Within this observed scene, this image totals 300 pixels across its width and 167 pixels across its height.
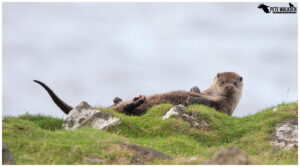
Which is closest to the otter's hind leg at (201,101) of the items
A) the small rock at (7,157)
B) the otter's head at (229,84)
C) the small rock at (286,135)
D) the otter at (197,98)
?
the otter at (197,98)

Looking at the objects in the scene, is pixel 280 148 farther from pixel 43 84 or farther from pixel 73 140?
pixel 43 84

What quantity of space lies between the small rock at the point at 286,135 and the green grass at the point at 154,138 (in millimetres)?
198

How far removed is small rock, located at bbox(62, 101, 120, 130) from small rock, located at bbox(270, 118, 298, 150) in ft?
15.1

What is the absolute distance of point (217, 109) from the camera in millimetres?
17328

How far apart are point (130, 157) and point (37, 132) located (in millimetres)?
2694

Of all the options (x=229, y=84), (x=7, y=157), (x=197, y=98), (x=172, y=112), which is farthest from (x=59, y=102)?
(x=7, y=157)

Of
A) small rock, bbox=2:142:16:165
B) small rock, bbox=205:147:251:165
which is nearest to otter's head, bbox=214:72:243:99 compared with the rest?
small rock, bbox=205:147:251:165

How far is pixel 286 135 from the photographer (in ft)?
46.1

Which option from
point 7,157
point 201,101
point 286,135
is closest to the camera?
point 7,157

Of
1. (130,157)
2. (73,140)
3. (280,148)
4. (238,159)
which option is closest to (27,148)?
(73,140)

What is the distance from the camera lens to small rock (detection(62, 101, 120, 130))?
14.6 m

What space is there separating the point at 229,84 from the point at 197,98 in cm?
157

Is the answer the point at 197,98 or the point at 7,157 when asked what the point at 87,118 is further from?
the point at 7,157

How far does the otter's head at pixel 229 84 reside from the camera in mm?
17734
